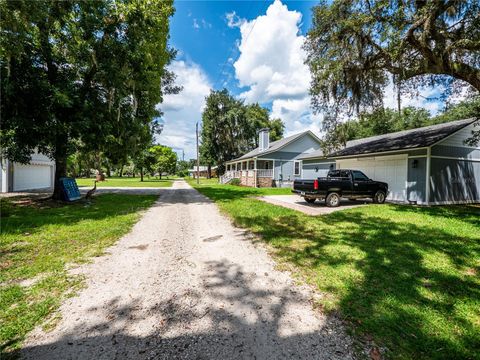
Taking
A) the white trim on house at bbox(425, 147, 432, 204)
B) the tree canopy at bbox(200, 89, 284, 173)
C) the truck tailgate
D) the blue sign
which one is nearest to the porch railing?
the truck tailgate

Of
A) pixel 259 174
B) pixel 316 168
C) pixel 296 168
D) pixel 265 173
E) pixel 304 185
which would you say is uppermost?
pixel 296 168

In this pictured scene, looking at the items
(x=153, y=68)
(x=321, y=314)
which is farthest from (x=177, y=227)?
(x=153, y=68)

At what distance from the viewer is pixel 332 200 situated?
35.5 feet

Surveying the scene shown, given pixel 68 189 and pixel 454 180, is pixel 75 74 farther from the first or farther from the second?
pixel 454 180

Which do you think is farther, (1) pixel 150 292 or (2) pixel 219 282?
(2) pixel 219 282

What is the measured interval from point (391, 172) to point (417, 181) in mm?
1401

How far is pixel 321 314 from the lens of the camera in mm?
2707

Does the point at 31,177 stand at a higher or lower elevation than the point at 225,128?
lower

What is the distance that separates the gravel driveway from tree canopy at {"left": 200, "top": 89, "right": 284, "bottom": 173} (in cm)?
3470

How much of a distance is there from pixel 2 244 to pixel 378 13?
510 inches

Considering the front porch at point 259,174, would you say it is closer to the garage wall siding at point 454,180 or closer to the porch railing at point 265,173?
the porch railing at point 265,173

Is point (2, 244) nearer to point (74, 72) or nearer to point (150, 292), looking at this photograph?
point (150, 292)

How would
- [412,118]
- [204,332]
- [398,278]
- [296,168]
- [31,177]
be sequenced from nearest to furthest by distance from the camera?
[204,332]
[398,278]
[31,177]
[296,168]
[412,118]

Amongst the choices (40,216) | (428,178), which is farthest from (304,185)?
(40,216)
